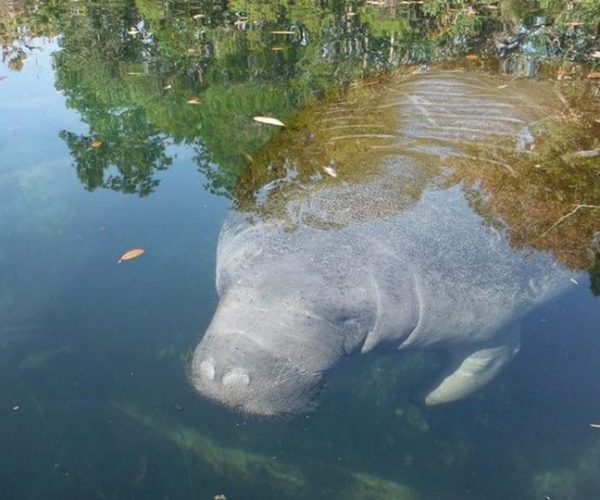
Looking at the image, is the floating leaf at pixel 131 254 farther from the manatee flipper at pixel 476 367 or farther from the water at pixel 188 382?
the manatee flipper at pixel 476 367

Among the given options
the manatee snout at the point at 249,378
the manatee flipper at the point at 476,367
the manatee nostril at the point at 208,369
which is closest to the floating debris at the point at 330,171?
the manatee flipper at the point at 476,367

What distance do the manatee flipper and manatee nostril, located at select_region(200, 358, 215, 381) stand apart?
3.73ft

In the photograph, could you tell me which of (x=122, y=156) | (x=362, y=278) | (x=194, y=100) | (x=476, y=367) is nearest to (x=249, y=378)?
(x=362, y=278)

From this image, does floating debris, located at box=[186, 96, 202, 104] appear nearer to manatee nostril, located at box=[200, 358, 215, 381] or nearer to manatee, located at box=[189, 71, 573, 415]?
manatee, located at box=[189, 71, 573, 415]

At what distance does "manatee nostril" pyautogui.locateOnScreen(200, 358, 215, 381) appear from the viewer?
9.79 ft

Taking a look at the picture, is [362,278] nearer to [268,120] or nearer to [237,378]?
[237,378]

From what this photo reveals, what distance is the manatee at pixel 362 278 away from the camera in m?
3.07

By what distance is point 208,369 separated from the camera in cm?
301

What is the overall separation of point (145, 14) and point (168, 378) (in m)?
8.75

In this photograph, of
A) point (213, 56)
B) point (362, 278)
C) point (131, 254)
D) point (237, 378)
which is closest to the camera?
point (237, 378)

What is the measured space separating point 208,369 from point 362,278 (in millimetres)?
880

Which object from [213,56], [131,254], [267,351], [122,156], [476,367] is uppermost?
[213,56]

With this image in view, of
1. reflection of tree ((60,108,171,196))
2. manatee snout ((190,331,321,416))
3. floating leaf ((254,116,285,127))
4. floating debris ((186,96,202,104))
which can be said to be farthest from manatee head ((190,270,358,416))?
floating debris ((186,96,202,104))

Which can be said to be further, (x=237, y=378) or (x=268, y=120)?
(x=268, y=120)
